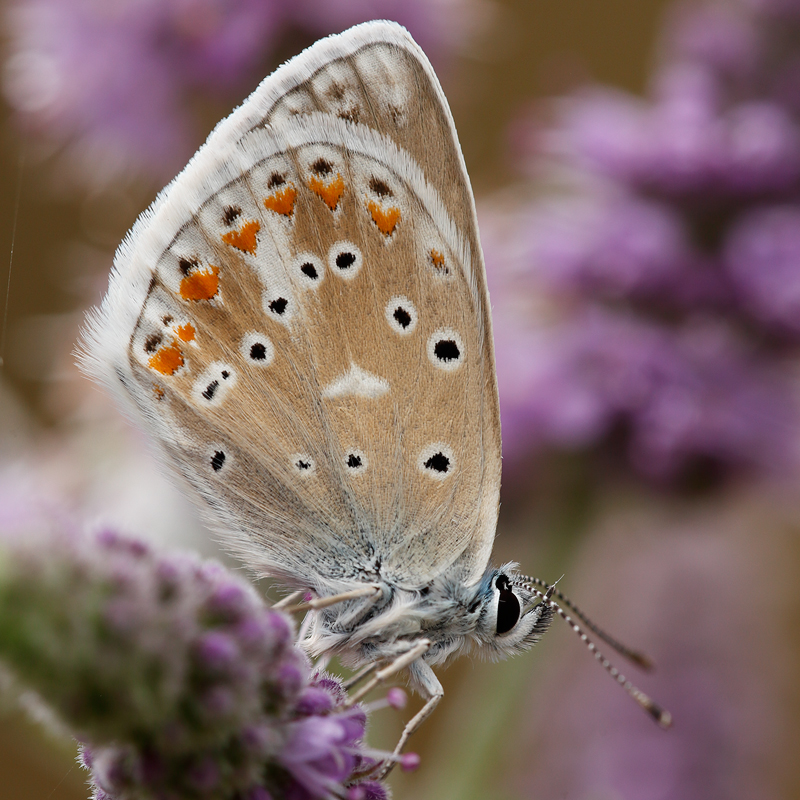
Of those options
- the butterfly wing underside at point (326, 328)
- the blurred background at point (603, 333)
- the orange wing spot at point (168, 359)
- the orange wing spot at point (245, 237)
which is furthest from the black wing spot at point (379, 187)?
the blurred background at point (603, 333)

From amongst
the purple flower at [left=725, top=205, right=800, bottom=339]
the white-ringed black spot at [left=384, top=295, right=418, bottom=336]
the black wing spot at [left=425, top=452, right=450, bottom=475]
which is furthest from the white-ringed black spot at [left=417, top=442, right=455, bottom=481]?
the purple flower at [left=725, top=205, right=800, bottom=339]

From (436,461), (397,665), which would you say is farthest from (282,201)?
(397,665)

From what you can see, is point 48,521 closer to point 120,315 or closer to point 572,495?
point 120,315

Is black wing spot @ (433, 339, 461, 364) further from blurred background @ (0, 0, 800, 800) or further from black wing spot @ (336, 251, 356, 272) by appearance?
blurred background @ (0, 0, 800, 800)

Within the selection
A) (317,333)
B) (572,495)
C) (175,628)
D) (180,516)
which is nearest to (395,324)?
(317,333)

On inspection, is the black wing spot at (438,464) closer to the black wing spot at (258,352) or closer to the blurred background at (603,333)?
the black wing spot at (258,352)

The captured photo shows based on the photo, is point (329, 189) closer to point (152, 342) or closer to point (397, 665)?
point (152, 342)
